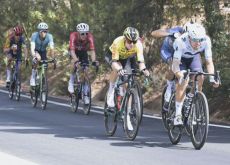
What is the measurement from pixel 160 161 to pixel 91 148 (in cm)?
150

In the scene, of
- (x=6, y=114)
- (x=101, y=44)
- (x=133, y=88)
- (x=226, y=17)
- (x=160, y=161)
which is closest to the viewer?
(x=160, y=161)

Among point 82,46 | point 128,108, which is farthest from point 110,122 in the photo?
point 82,46

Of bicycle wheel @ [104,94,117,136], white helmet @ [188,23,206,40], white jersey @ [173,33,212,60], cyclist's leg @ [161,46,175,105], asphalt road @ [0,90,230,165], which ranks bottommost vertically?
asphalt road @ [0,90,230,165]

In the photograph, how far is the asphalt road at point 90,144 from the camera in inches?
365

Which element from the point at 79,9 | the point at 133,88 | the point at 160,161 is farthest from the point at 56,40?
the point at 160,161

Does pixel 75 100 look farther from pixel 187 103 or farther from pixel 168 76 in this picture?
pixel 187 103

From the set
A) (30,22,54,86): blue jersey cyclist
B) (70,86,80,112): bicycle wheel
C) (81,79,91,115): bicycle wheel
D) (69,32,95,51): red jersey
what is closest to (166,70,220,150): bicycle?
(81,79,91,115): bicycle wheel

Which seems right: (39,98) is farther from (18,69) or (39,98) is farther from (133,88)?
(133,88)

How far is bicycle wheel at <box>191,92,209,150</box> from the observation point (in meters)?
9.97

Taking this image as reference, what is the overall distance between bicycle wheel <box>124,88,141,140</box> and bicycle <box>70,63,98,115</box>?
4.39 metres

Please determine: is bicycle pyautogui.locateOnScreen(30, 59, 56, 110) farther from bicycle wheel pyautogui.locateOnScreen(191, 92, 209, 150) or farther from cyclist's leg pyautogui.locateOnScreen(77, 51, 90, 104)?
bicycle wheel pyautogui.locateOnScreen(191, 92, 209, 150)

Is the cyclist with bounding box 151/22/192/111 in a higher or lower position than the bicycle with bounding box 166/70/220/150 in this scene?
higher

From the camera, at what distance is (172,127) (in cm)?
1094

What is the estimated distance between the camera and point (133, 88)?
11.2 meters
